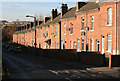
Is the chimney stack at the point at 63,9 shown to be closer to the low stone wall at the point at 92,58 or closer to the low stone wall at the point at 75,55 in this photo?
the low stone wall at the point at 75,55

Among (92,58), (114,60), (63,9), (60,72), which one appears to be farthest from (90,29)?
Answer: (63,9)

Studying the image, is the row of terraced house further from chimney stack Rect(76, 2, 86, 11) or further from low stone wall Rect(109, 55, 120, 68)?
low stone wall Rect(109, 55, 120, 68)

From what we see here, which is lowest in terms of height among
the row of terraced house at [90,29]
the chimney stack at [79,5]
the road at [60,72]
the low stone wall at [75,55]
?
the road at [60,72]

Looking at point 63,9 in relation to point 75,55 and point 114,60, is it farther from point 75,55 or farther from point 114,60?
point 114,60

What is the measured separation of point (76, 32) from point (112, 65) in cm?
1614

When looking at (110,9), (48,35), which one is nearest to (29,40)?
(48,35)

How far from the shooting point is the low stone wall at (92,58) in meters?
24.7

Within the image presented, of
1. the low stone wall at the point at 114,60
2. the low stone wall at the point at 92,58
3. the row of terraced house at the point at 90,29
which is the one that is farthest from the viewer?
the row of terraced house at the point at 90,29

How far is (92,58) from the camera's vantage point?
87.6ft

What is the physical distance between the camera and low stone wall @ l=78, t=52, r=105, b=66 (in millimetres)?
24711

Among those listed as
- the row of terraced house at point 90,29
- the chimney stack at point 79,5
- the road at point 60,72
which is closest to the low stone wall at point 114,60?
the road at point 60,72

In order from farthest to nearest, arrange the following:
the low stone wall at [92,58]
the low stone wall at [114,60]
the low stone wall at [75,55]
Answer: the low stone wall at [75,55]
the low stone wall at [92,58]
the low stone wall at [114,60]

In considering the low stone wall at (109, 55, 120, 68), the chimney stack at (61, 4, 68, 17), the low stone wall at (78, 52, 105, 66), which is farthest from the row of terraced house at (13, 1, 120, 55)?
the low stone wall at (109, 55, 120, 68)

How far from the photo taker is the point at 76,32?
38.9 m
